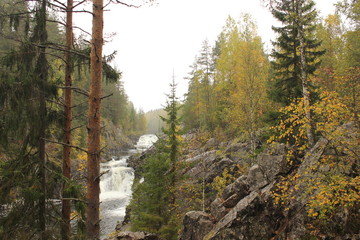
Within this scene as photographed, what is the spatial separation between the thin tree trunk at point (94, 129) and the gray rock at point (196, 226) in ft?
21.2

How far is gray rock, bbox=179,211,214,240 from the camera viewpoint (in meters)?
9.79

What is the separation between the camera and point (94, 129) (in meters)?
4.64

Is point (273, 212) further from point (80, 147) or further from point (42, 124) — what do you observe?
point (42, 124)

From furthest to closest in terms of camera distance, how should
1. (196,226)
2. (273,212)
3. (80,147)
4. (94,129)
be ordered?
(196,226)
(273,212)
(80,147)
(94,129)

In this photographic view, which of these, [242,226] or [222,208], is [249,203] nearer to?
A: [242,226]

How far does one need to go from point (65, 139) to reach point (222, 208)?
7648 millimetres

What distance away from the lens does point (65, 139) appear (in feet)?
20.6

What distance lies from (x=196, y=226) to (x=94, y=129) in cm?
772

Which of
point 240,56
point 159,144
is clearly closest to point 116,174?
point 159,144

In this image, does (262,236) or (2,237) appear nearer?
(2,237)

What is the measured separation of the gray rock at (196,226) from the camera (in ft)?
32.1

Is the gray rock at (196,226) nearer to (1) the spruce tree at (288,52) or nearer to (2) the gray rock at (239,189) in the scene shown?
(2) the gray rock at (239,189)

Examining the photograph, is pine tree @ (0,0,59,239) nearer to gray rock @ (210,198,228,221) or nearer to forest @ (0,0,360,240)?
forest @ (0,0,360,240)

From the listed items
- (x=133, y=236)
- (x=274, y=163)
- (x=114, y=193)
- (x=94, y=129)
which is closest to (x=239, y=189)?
(x=274, y=163)
